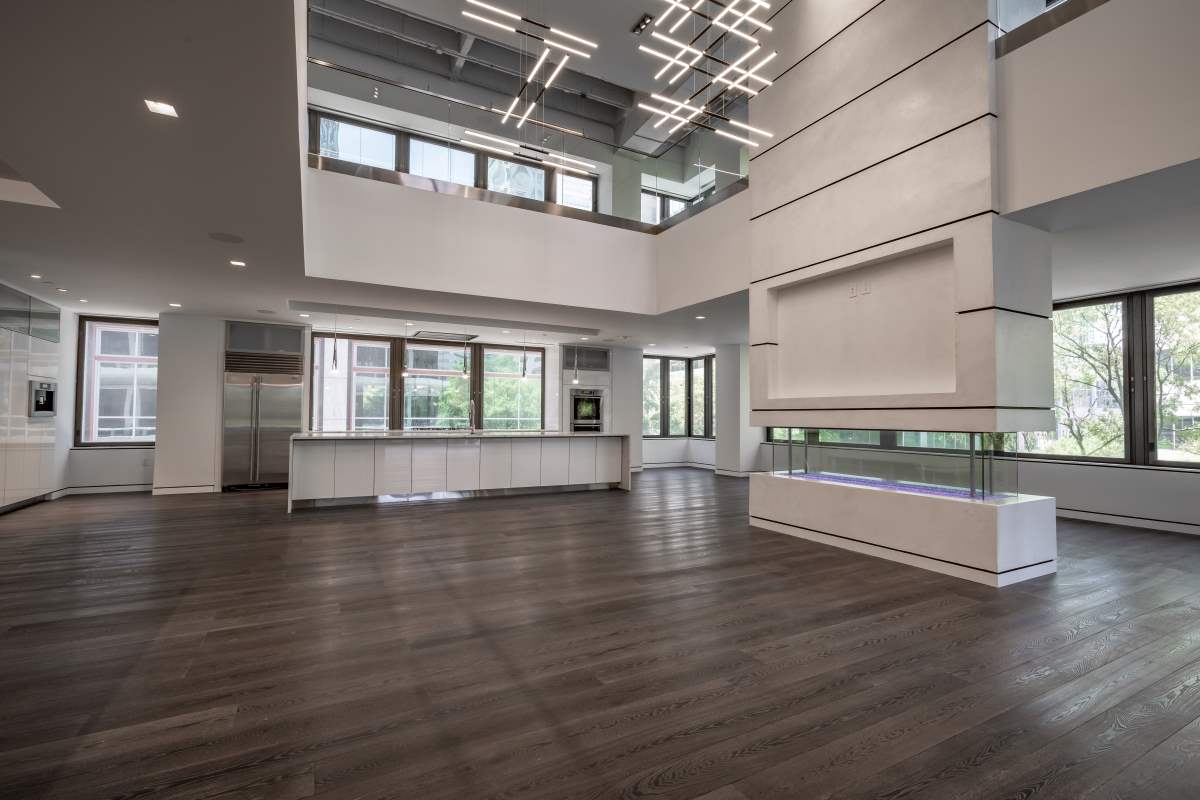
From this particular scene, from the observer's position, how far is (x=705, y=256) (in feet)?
22.5

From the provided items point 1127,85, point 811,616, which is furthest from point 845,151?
point 811,616

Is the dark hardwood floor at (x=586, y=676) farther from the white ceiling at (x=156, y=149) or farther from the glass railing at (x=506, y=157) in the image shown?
the glass railing at (x=506, y=157)

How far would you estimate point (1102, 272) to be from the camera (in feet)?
18.3

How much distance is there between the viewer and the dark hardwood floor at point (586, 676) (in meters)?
1.82

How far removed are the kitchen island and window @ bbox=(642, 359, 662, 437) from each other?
3.90 m

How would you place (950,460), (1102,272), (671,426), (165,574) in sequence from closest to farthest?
(165,574) < (950,460) < (1102,272) < (671,426)

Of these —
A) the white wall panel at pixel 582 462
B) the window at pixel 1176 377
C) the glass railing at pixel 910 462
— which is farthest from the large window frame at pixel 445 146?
the window at pixel 1176 377

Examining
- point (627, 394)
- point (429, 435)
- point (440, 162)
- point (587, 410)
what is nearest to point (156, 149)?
point (440, 162)

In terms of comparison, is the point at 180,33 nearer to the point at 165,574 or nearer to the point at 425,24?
the point at 165,574

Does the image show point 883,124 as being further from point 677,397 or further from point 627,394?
point 677,397

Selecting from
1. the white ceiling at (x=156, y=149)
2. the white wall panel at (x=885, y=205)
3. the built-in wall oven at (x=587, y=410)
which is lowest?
the built-in wall oven at (x=587, y=410)

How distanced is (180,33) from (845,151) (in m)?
4.91

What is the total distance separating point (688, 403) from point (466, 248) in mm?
7949

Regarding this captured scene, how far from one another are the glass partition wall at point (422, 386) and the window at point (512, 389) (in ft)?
0.07
